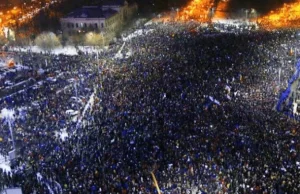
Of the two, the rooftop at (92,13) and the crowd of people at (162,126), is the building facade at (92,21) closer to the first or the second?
the rooftop at (92,13)

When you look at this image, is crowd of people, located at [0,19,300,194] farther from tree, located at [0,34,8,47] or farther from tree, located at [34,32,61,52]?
tree, located at [0,34,8,47]

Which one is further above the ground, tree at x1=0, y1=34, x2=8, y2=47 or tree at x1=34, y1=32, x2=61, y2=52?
tree at x1=34, y1=32, x2=61, y2=52

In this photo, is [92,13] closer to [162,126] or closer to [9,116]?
[9,116]

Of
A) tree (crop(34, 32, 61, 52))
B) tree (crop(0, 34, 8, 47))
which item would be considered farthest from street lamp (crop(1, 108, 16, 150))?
tree (crop(0, 34, 8, 47))

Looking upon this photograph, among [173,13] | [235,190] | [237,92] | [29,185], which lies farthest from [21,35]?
[235,190]

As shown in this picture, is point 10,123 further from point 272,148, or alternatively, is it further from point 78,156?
point 272,148

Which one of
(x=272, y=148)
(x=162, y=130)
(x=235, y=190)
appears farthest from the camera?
(x=162, y=130)
